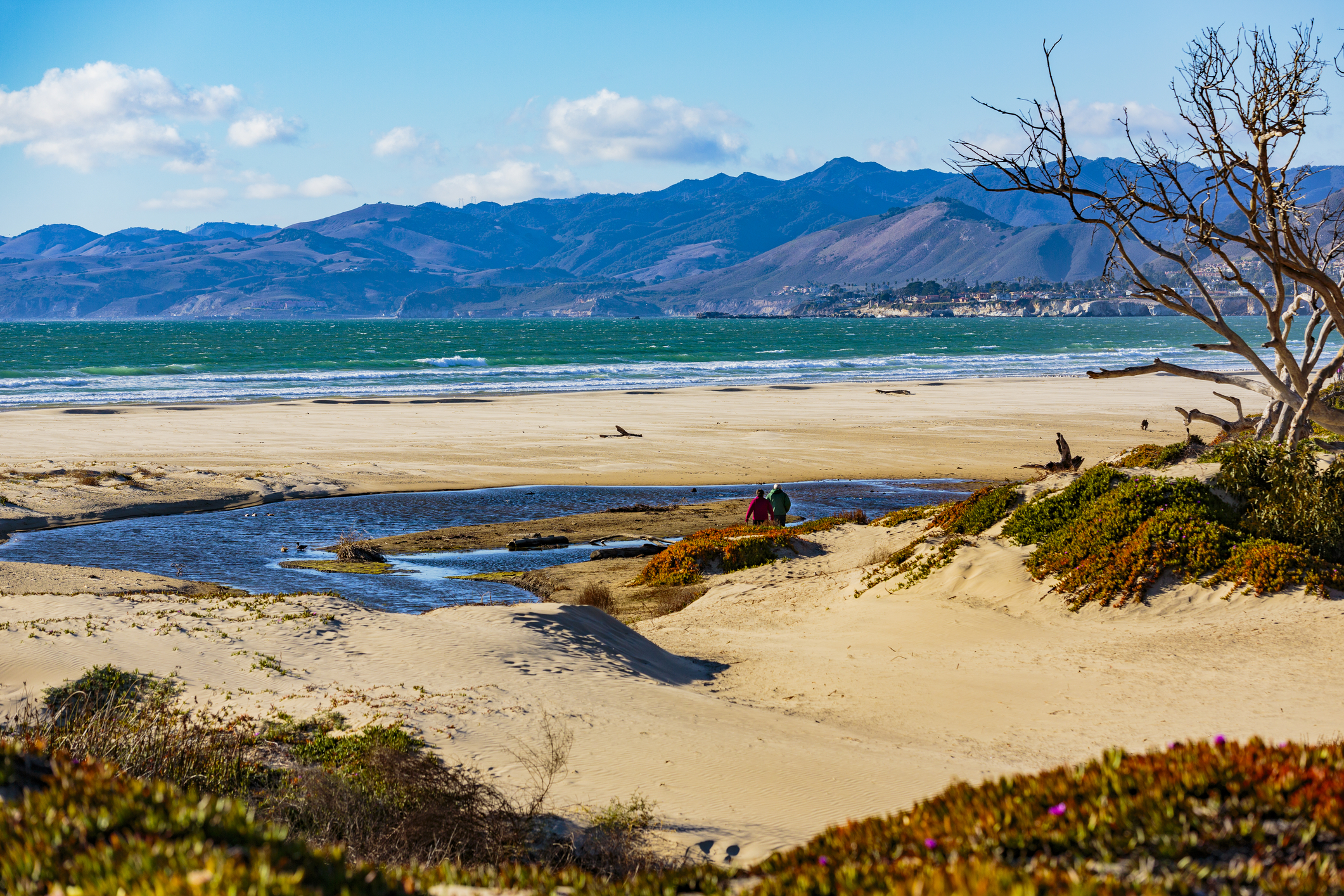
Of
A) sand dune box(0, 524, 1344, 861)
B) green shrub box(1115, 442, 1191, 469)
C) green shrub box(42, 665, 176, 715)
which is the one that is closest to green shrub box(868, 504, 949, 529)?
A: green shrub box(1115, 442, 1191, 469)

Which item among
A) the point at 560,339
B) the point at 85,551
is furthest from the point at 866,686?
the point at 560,339

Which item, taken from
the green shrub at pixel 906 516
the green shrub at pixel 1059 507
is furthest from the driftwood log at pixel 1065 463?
the green shrub at pixel 1059 507

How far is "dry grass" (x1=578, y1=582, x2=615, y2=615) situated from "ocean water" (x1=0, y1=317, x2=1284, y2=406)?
38.8 metres

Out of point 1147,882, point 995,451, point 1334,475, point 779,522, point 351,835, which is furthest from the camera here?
point 995,451

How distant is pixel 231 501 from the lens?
→ 23156 millimetres

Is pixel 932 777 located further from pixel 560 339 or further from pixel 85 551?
pixel 560 339

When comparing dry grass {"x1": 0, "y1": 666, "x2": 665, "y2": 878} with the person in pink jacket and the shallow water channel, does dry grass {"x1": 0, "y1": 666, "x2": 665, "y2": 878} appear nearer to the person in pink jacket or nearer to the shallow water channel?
the shallow water channel

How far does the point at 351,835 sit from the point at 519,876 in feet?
7.56

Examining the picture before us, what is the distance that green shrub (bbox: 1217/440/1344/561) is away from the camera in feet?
37.5

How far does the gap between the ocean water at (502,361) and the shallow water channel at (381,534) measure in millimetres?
29613

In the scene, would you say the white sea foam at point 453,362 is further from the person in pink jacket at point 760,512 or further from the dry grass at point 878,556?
the dry grass at point 878,556

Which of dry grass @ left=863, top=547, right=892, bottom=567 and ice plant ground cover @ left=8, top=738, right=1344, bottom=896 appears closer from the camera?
ice plant ground cover @ left=8, top=738, right=1344, bottom=896

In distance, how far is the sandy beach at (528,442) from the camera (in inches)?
969

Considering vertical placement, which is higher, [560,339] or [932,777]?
[560,339]
